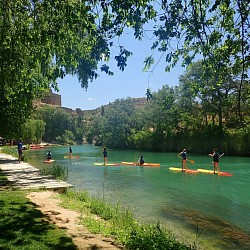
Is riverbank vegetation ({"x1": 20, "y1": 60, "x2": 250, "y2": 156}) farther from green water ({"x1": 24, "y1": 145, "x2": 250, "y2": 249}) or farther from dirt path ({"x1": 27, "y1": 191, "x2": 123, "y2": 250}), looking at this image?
dirt path ({"x1": 27, "y1": 191, "x2": 123, "y2": 250})

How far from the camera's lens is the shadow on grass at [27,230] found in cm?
546

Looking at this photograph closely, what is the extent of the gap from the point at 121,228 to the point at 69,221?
136 centimetres

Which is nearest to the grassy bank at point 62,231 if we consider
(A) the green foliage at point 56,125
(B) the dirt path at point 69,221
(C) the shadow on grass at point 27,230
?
(C) the shadow on grass at point 27,230

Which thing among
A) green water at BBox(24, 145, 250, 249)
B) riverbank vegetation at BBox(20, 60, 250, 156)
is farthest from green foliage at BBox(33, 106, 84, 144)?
green water at BBox(24, 145, 250, 249)

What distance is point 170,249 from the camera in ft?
17.8

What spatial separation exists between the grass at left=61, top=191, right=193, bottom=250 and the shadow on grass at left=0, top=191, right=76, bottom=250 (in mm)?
1026

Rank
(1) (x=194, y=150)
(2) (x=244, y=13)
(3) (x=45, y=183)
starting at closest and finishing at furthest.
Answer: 1. (2) (x=244, y=13)
2. (3) (x=45, y=183)
3. (1) (x=194, y=150)

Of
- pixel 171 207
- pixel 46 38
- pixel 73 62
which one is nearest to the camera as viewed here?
pixel 46 38

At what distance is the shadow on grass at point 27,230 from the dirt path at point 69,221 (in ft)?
0.69

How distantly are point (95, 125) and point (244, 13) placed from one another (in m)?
83.3

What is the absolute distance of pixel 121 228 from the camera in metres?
7.33

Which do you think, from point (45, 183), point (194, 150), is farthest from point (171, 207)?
point (194, 150)

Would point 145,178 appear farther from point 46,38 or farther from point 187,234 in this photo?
point 46,38

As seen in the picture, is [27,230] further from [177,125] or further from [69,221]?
[177,125]
